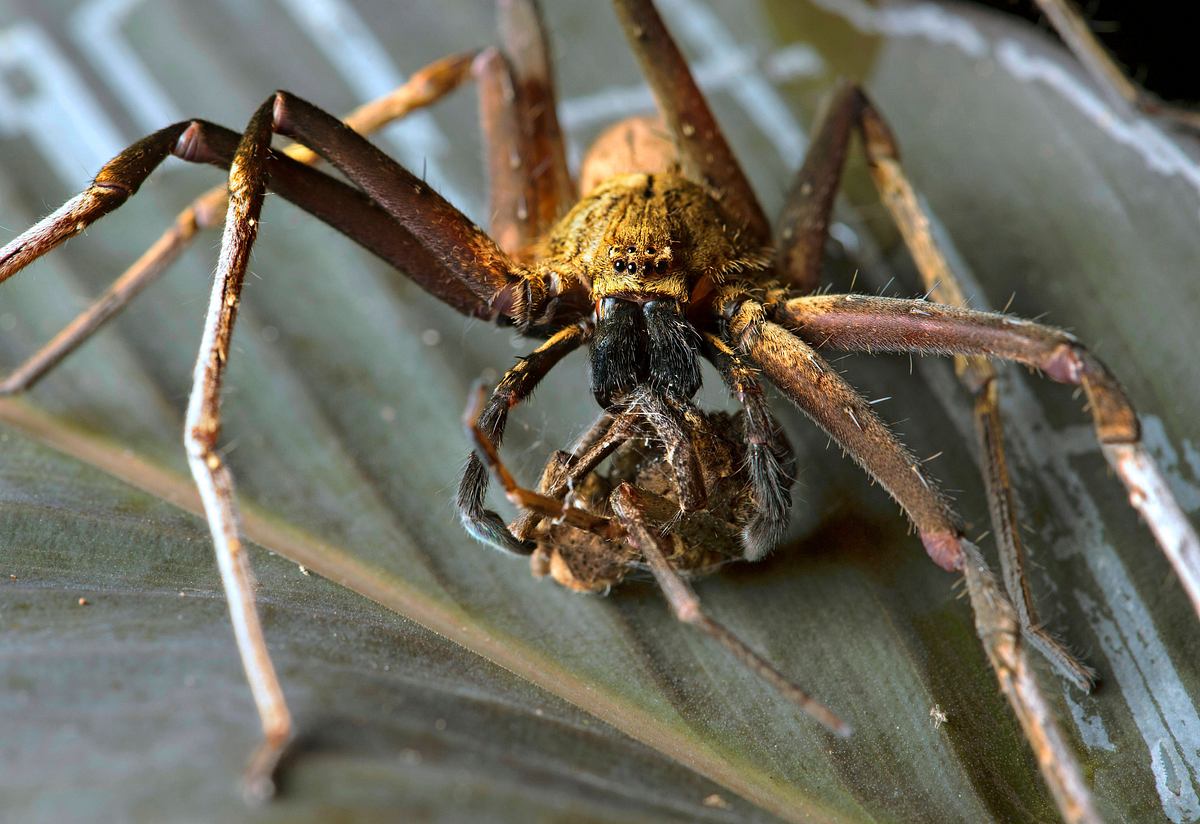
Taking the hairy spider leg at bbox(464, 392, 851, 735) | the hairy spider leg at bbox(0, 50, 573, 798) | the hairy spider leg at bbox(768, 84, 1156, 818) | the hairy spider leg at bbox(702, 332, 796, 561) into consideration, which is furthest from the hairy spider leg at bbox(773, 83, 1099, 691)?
the hairy spider leg at bbox(0, 50, 573, 798)

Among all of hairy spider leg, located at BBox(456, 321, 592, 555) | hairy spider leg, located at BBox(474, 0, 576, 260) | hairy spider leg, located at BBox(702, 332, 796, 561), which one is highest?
hairy spider leg, located at BBox(474, 0, 576, 260)

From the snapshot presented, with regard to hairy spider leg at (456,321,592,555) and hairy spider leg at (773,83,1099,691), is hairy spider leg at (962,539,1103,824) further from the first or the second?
hairy spider leg at (456,321,592,555)

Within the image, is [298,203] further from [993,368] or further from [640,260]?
[993,368]

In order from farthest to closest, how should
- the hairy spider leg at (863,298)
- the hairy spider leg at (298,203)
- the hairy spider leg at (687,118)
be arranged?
the hairy spider leg at (687,118) < the hairy spider leg at (863,298) < the hairy spider leg at (298,203)

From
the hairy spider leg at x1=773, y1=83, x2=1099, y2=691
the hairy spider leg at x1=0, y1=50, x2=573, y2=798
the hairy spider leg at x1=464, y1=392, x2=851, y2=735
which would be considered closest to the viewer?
the hairy spider leg at x1=464, y1=392, x2=851, y2=735

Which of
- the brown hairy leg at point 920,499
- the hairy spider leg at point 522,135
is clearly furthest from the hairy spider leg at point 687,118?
the brown hairy leg at point 920,499

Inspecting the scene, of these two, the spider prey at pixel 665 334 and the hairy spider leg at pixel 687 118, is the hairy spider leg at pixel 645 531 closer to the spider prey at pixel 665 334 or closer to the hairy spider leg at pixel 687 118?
the spider prey at pixel 665 334

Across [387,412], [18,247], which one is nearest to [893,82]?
[387,412]
